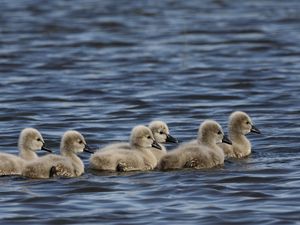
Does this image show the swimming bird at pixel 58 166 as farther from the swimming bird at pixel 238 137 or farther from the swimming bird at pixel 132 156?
the swimming bird at pixel 238 137

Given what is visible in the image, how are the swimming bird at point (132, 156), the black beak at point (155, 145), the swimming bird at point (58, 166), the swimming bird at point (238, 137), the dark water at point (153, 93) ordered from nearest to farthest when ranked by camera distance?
the dark water at point (153, 93)
the swimming bird at point (58, 166)
the swimming bird at point (132, 156)
the black beak at point (155, 145)
the swimming bird at point (238, 137)

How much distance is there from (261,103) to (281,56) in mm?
5758

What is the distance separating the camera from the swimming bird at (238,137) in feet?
47.4

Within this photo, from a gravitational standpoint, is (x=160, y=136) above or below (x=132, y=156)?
above

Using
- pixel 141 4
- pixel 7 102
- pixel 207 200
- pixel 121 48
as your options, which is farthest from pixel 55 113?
pixel 141 4

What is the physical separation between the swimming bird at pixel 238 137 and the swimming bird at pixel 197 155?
61 centimetres

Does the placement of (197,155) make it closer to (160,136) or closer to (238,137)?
(160,136)

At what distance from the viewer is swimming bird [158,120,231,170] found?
13.3 m

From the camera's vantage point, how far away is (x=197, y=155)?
526 inches

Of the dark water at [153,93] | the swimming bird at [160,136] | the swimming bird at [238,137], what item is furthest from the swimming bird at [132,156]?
the swimming bird at [238,137]

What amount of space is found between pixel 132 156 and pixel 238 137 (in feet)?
5.89

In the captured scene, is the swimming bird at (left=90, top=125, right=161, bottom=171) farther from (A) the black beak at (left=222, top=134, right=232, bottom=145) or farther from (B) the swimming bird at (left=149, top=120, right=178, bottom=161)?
(A) the black beak at (left=222, top=134, right=232, bottom=145)

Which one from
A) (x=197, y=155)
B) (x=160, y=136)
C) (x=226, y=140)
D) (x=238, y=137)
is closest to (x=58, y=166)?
(x=197, y=155)

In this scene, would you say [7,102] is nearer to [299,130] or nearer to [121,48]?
[299,130]
